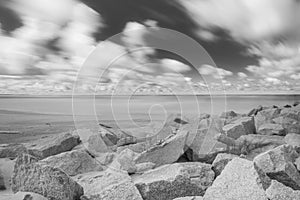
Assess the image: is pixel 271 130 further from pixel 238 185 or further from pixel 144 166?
pixel 238 185

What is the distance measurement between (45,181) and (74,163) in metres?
1.08

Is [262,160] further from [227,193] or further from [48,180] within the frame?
[48,180]

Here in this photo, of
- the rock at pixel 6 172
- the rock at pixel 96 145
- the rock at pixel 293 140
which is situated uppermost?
the rock at pixel 293 140

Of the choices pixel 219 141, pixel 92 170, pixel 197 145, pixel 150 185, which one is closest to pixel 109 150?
pixel 92 170

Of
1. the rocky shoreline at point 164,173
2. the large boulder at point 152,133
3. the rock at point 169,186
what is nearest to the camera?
the rocky shoreline at point 164,173

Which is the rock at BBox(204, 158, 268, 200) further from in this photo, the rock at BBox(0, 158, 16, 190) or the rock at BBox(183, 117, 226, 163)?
the rock at BBox(0, 158, 16, 190)

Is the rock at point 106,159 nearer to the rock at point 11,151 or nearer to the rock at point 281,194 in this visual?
the rock at point 11,151

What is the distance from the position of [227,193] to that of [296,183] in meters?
0.95

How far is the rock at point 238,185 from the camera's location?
2.05 metres

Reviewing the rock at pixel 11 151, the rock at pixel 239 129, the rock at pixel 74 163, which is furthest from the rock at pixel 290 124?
the rock at pixel 11 151

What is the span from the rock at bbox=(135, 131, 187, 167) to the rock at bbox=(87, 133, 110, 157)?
1274 millimetres

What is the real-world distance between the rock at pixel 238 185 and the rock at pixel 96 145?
2688mm

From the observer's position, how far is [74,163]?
3.26 m

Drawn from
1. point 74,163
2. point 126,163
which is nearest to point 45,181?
point 74,163
